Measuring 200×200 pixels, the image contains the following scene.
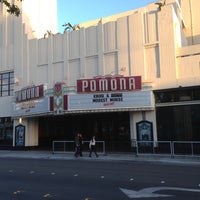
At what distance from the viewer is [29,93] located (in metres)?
27.9

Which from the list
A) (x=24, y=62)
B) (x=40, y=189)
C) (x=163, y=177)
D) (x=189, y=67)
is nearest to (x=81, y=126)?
(x=24, y=62)

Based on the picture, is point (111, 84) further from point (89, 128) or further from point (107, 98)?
point (89, 128)

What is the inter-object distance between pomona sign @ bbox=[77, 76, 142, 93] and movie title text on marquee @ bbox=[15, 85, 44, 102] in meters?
3.91

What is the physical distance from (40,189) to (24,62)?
21252 mm

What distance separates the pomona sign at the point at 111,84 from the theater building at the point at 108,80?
71 mm

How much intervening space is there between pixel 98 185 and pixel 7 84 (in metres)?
22.6

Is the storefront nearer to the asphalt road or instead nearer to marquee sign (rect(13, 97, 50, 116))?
marquee sign (rect(13, 97, 50, 116))

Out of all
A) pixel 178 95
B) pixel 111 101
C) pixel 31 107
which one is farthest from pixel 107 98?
pixel 31 107

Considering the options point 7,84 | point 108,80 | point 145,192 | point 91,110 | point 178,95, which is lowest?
point 145,192

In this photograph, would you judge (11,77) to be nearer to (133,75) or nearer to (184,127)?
(133,75)

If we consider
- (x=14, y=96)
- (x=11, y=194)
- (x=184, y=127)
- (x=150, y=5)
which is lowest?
(x=11, y=194)

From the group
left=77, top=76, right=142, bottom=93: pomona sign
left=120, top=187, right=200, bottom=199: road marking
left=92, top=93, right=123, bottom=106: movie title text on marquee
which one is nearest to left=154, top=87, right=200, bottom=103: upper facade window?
left=77, top=76, right=142, bottom=93: pomona sign

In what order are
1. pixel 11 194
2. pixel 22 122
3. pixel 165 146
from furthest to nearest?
1. pixel 22 122
2. pixel 165 146
3. pixel 11 194

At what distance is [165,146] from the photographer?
22172mm
